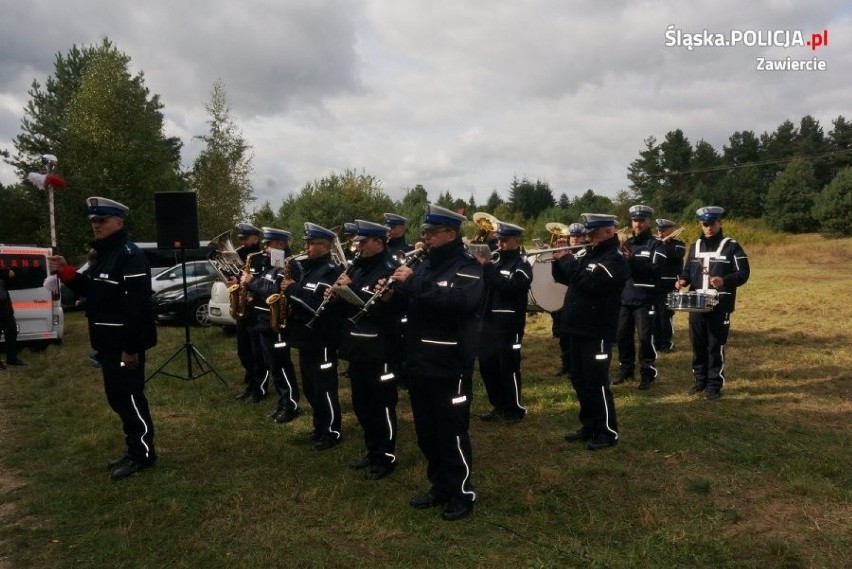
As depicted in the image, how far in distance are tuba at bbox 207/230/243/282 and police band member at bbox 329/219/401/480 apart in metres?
2.96

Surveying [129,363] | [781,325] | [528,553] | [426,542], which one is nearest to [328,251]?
[129,363]

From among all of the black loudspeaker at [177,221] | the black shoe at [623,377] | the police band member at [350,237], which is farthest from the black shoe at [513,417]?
the black loudspeaker at [177,221]

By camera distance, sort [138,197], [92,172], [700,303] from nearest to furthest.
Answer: [700,303], [92,172], [138,197]

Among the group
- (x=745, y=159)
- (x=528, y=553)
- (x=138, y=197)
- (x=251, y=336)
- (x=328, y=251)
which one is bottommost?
(x=528, y=553)

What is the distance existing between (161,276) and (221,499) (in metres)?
12.9

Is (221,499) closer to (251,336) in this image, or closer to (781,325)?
(251,336)

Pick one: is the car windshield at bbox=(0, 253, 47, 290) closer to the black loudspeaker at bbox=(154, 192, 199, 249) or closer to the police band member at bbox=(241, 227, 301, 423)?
the black loudspeaker at bbox=(154, 192, 199, 249)

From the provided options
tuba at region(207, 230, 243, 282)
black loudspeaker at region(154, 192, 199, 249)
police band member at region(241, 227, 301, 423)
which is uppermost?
black loudspeaker at region(154, 192, 199, 249)

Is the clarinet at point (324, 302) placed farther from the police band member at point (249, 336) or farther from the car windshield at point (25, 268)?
the car windshield at point (25, 268)

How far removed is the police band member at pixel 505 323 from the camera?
6.18 m

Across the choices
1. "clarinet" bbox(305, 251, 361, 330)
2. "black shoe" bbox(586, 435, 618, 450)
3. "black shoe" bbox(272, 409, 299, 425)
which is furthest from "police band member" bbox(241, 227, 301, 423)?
"black shoe" bbox(586, 435, 618, 450)

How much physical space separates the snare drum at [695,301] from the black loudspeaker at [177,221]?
654cm

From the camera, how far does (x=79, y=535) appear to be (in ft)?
14.0

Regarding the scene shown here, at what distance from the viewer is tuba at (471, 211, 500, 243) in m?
6.65
